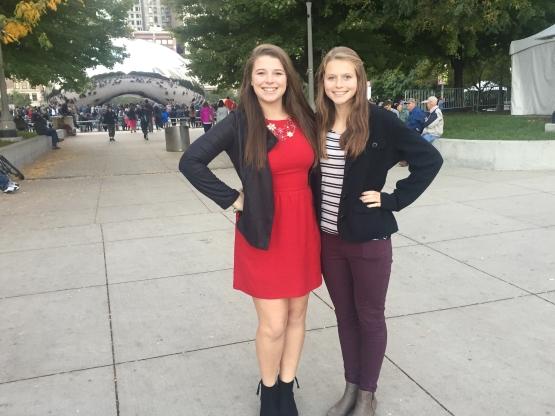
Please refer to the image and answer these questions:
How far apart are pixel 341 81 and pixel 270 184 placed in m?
0.55

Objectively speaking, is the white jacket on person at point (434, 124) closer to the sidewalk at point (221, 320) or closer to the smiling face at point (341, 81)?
the sidewalk at point (221, 320)

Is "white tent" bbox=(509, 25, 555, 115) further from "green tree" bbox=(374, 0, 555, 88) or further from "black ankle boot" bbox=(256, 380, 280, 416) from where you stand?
"black ankle boot" bbox=(256, 380, 280, 416)

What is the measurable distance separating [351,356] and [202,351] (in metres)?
1.17

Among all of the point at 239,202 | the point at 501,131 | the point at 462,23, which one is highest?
the point at 462,23

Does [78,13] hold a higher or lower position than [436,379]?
higher

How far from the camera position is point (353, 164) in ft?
7.73

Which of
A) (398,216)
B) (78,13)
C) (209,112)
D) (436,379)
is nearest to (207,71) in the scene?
(209,112)

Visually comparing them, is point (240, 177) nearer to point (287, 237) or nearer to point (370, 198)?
point (287, 237)

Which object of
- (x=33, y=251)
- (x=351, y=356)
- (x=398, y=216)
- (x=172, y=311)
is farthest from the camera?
(x=398, y=216)

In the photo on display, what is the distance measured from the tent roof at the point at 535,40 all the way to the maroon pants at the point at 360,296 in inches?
656

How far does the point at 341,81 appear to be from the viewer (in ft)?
7.66

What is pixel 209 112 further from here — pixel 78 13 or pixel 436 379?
pixel 436 379

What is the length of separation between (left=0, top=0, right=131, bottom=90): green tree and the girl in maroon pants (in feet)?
39.9

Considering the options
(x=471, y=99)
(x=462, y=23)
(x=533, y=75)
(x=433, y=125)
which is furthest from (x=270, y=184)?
(x=471, y=99)
